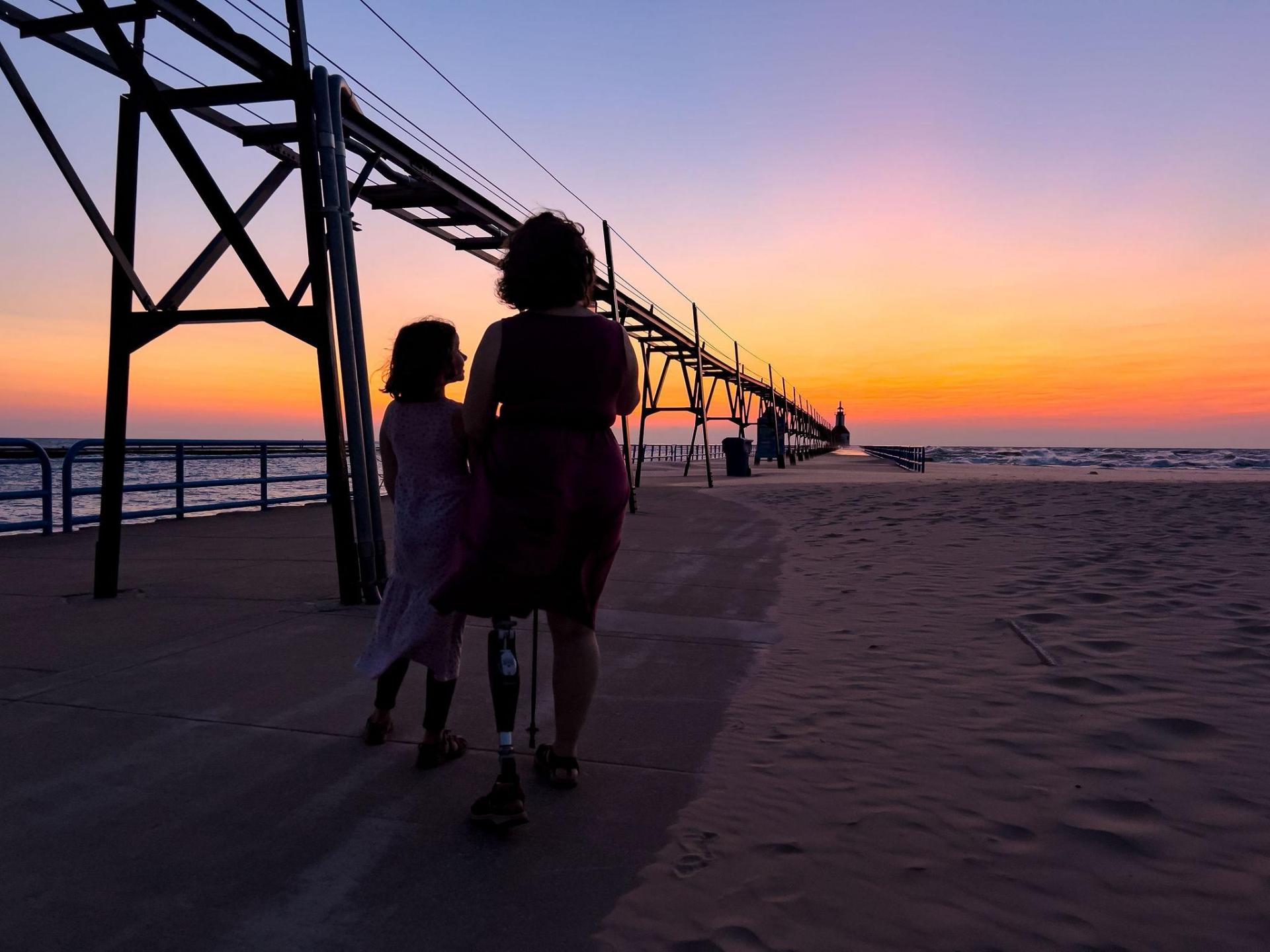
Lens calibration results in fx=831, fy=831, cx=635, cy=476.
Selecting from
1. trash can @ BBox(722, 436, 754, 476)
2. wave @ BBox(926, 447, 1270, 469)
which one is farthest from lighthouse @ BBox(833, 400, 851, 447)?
trash can @ BBox(722, 436, 754, 476)

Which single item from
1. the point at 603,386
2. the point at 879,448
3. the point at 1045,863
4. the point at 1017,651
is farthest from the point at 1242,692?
the point at 879,448

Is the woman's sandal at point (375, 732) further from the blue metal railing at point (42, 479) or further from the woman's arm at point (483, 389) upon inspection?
the blue metal railing at point (42, 479)

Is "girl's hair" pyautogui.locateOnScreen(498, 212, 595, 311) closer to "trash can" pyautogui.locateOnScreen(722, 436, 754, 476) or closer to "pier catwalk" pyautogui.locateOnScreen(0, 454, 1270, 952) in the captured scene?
"pier catwalk" pyautogui.locateOnScreen(0, 454, 1270, 952)

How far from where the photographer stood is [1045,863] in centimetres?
233

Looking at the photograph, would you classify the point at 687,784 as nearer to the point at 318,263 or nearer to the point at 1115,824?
the point at 1115,824

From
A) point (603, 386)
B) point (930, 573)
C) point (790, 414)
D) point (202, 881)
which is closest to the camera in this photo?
point (202, 881)

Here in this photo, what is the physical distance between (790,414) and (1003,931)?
56.3m

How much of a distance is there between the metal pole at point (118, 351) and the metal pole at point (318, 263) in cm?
120

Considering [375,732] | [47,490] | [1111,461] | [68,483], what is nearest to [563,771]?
[375,732]

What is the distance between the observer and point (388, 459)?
10.2 ft

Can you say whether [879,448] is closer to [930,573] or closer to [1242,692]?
[930,573]

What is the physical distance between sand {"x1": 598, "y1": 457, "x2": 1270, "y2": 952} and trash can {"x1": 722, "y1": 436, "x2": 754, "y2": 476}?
67.3ft

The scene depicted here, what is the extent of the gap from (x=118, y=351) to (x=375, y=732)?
4.25 metres

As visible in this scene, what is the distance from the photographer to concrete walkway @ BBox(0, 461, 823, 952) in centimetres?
202
